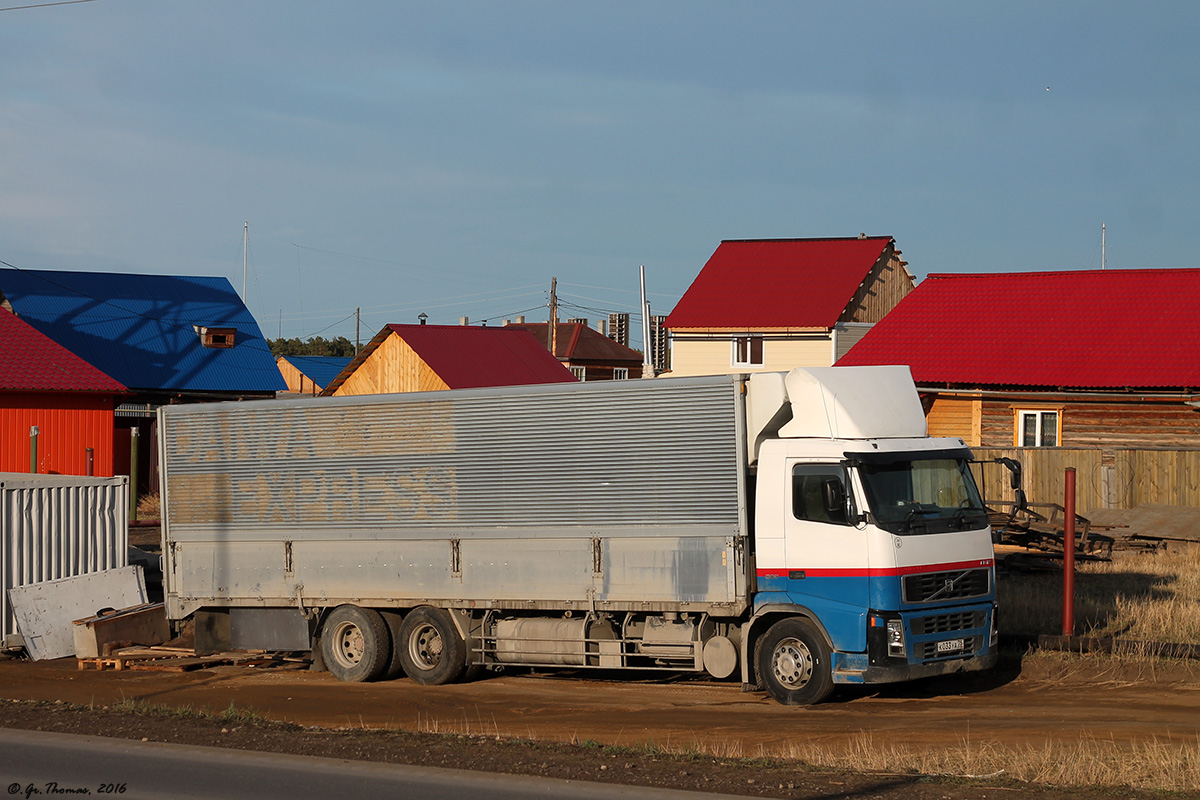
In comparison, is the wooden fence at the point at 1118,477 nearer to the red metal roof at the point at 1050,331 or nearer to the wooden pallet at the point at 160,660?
the red metal roof at the point at 1050,331

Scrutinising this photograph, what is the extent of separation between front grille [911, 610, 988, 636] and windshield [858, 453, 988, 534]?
0.84 metres

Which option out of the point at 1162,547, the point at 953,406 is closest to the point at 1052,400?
the point at 953,406

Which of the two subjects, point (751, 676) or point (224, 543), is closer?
point (751, 676)

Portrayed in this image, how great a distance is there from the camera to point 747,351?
182ft

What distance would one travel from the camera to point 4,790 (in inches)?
362

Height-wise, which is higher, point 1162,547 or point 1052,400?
point 1052,400

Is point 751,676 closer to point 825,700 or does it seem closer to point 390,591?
point 825,700

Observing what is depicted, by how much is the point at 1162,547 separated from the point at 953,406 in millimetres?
9466

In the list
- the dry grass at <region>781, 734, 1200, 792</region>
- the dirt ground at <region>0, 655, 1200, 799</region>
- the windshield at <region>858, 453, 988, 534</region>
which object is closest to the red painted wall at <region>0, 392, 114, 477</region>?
the dirt ground at <region>0, 655, 1200, 799</region>

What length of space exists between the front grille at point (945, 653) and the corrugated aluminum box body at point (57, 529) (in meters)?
11.9

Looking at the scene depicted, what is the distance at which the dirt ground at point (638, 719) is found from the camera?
9.70 m

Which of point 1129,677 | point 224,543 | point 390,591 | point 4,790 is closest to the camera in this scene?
point 4,790

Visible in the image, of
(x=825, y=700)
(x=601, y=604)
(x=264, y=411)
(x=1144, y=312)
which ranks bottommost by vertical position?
(x=825, y=700)

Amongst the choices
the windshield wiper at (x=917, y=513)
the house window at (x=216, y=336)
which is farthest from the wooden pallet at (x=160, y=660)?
the house window at (x=216, y=336)
